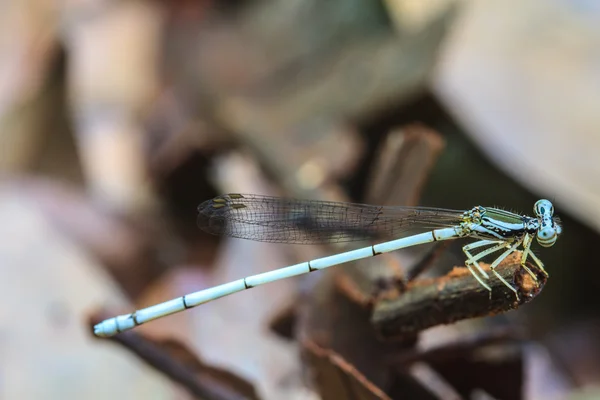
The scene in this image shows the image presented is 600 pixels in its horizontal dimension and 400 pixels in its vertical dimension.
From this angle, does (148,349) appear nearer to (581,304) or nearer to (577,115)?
(581,304)

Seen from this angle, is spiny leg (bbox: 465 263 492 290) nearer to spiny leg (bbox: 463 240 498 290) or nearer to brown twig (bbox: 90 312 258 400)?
spiny leg (bbox: 463 240 498 290)

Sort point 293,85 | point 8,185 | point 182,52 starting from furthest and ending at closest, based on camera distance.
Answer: point 182,52 < point 293,85 < point 8,185

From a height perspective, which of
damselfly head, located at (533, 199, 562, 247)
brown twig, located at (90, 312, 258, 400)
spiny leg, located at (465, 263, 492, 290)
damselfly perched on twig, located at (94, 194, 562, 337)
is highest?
damselfly perched on twig, located at (94, 194, 562, 337)

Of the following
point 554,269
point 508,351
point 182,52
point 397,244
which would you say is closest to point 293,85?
point 182,52

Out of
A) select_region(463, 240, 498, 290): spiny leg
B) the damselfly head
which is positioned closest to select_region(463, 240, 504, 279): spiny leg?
select_region(463, 240, 498, 290): spiny leg

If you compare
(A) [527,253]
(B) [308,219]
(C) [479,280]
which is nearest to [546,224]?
(A) [527,253]

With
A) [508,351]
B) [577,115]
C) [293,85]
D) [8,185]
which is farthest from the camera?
[293,85]
